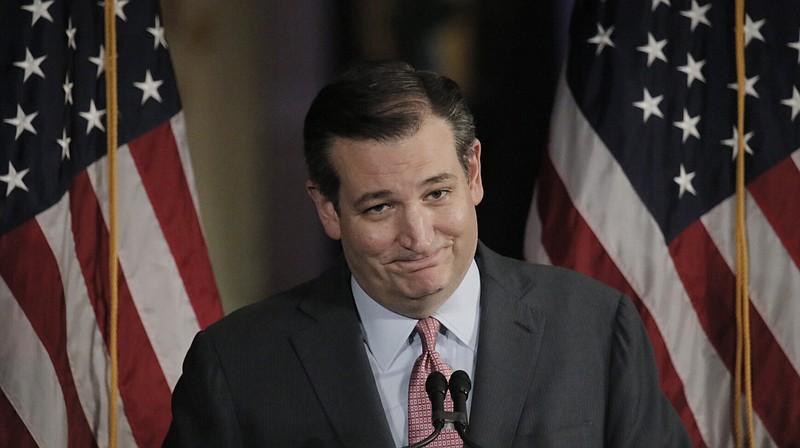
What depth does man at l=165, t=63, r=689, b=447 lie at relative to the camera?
175 centimetres

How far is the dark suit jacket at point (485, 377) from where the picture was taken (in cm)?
178

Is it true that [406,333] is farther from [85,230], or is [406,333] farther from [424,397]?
[85,230]

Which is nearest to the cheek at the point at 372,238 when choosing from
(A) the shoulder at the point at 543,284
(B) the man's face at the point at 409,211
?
(B) the man's face at the point at 409,211

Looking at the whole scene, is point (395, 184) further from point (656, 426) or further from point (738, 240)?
point (738, 240)

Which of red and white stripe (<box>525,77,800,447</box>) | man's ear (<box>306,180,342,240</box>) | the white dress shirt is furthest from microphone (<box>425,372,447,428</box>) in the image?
red and white stripe (<box>525,77,800,447</box>)

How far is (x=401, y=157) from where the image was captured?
1731mm

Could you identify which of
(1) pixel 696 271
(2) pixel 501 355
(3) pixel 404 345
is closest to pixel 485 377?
(2) pixel 501 355

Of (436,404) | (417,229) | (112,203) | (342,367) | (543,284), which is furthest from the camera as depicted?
(112,203)

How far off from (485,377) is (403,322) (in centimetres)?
19

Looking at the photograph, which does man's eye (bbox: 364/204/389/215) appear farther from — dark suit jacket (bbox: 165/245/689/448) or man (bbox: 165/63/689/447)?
dark suit jacket (bbox: 165/245/689/448)

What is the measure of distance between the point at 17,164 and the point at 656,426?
1.57 meters

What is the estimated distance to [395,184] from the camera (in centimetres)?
173

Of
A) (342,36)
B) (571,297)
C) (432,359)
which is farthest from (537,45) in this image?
(432,359)

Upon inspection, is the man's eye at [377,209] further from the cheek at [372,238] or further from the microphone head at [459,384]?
the microphone head at [459,384]
